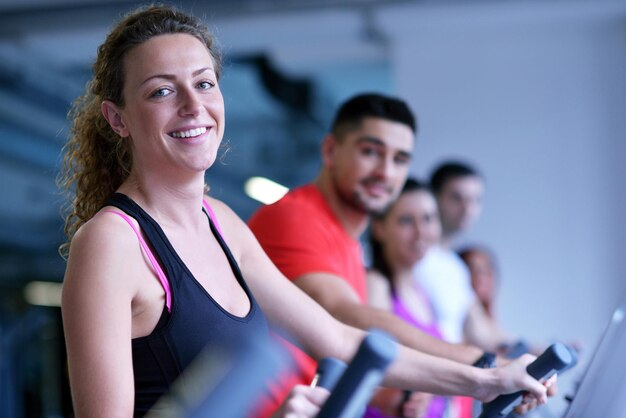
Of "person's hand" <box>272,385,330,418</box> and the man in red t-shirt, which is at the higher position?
the man in red t-shirt

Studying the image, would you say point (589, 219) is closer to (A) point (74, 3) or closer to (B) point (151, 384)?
(A) point (74, 3)

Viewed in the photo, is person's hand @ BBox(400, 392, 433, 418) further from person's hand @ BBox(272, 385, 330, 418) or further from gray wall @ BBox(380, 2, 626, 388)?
gray wall @ BBox(380, 2, 626, 388)

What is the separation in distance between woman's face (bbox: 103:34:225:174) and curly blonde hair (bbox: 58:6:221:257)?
3 cm

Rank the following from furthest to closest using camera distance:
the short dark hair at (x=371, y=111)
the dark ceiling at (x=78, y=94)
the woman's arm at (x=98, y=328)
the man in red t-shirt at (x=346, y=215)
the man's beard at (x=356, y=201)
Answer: the dark ceiling at (x=78, y=94)
the short dark hair at (x=371, y=111)
the man's beard at (x=356, y=201)
the man in red t-shirt at (x=346, y=215)
the woman's arm at (x=98, y=328)

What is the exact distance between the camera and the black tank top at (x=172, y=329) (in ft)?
5.12

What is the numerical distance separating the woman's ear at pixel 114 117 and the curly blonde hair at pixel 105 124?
0.04ft

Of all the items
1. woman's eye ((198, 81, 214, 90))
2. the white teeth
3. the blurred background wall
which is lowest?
the white teeth

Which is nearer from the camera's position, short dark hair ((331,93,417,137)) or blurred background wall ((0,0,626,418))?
short dark hair ((331,93,417,137))

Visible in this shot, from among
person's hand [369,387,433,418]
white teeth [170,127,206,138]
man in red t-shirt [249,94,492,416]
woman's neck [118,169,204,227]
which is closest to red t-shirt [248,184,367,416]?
man in red t-shirt [249,94,492,416]

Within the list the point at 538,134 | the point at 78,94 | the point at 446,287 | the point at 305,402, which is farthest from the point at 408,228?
the point at 78,94

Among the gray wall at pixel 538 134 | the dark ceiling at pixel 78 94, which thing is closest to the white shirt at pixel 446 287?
the dark ceiling at pixel 78 94

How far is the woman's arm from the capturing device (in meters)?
1.42

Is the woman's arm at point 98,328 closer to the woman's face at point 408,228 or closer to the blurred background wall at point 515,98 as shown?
the woman's face at point 408,228

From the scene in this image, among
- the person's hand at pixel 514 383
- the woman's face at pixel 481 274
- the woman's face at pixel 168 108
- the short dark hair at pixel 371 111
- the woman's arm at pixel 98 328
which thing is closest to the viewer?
the woman's arm at pixel 98 328
